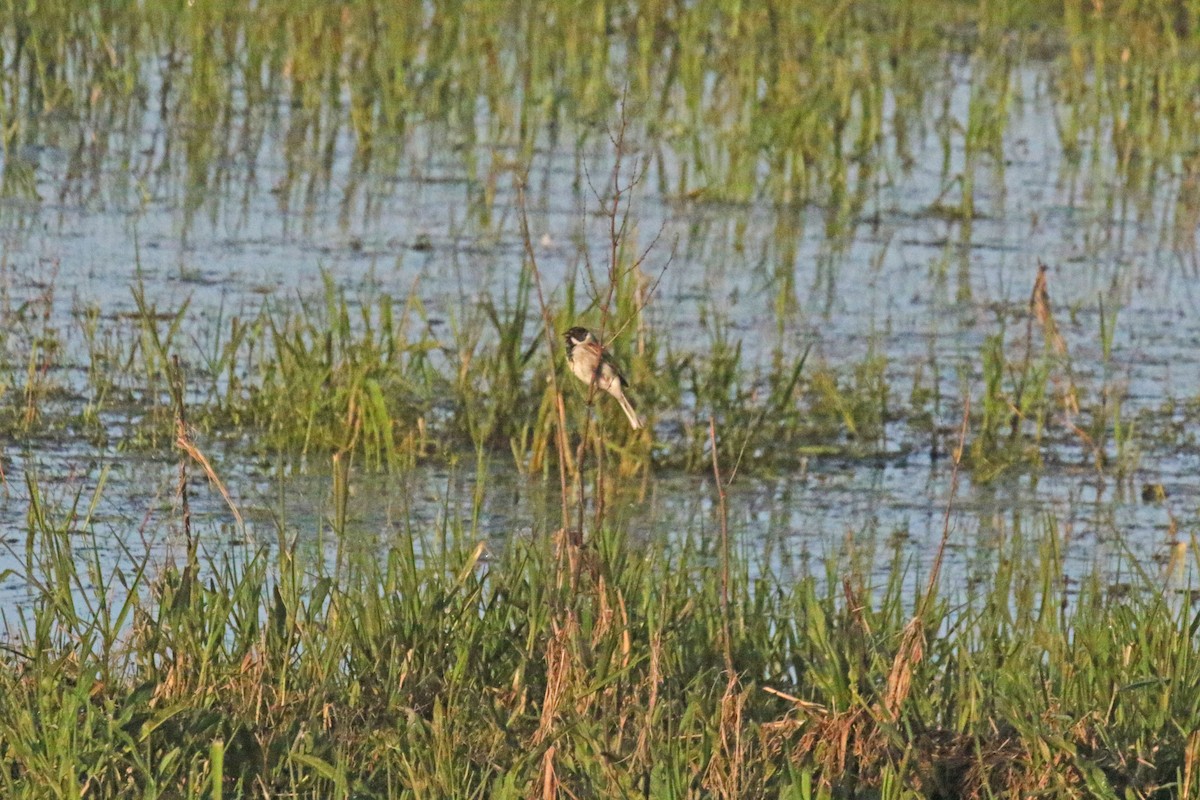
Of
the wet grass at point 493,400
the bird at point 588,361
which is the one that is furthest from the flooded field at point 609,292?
the bird at point 588,361

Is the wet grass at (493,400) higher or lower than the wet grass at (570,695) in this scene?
higher

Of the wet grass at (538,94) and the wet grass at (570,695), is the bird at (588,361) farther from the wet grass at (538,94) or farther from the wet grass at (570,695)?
the wet grass at (538,94)

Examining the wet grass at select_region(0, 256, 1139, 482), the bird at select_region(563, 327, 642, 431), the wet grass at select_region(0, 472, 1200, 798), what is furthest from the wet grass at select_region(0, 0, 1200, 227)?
the wet grass at select_region(0, 472, 1200, 798)

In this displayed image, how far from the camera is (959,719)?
3.98 meters

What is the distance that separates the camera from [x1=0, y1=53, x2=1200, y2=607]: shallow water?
19.1 feet

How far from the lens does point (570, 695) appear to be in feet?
12.6

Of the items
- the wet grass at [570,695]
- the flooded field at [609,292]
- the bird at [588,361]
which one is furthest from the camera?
the flooded field at [609,292]

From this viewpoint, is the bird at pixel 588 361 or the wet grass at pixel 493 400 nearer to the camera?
the bird at pixel 588 361

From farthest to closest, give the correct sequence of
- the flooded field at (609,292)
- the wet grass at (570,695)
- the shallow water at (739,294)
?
the shallow water at (739,294), the flooded field at (609,292), the wet grass at (570,695)

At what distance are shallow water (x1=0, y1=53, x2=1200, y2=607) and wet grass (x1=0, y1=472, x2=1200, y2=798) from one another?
664 mm

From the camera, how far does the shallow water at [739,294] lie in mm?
5828

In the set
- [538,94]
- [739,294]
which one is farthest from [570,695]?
[538,94]

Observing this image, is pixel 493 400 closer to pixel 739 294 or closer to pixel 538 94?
pixel 739 294

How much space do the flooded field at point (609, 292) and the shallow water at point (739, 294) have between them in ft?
0.07
